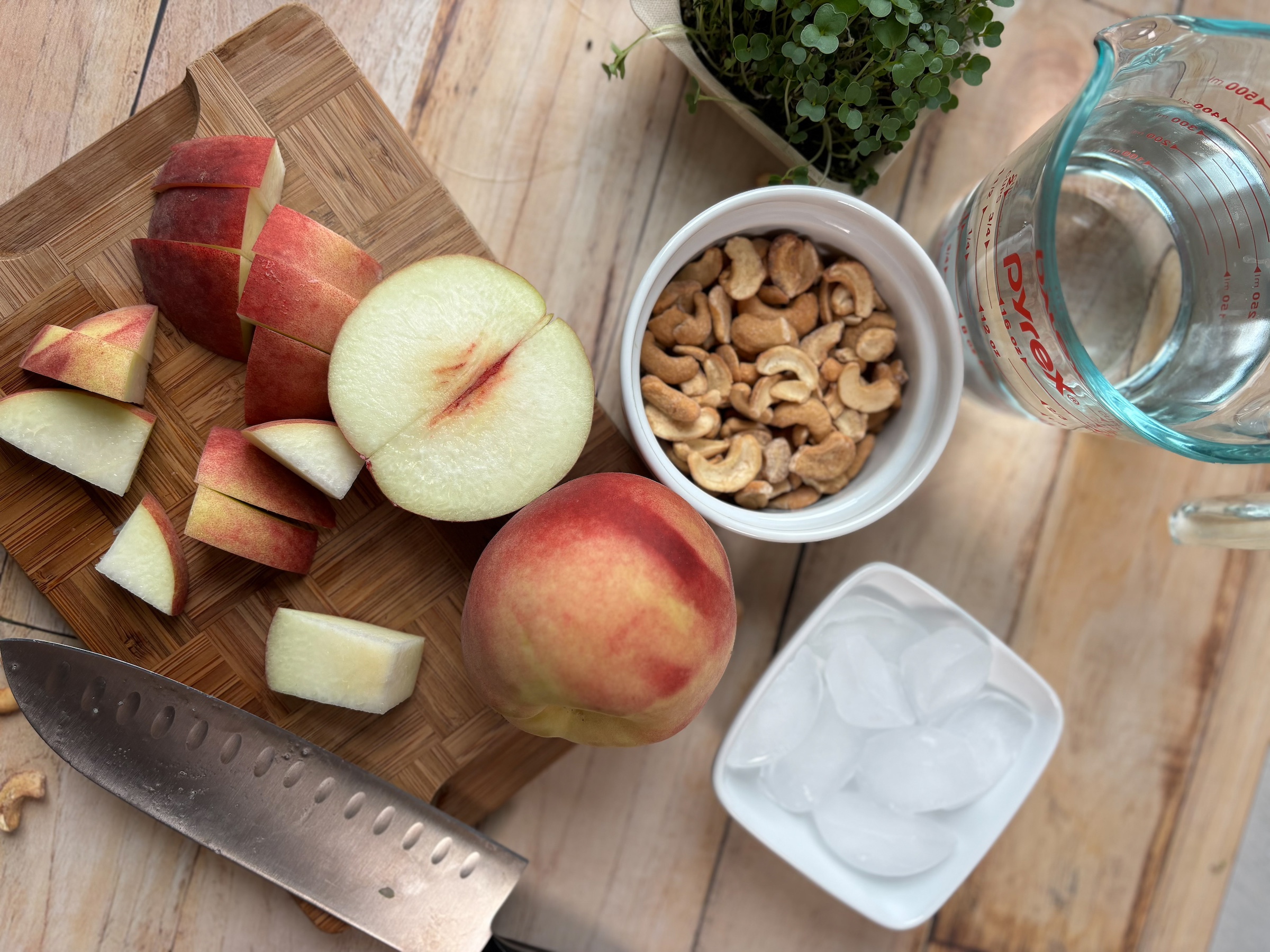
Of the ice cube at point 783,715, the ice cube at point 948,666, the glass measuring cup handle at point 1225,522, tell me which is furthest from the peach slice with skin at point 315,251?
the glass measuring cup handle at point 1225,522

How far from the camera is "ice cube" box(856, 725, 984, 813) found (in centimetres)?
91

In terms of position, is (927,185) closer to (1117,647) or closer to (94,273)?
(1117,647)

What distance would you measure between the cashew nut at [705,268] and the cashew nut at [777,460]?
0.57 ft

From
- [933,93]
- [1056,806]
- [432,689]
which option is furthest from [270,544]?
[1056,806]

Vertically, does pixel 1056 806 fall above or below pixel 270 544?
below

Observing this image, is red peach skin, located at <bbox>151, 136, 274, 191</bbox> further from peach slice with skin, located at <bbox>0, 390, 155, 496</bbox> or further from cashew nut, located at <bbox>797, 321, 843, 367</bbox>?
cashew nut, located at <bbox>797, 321, 843, 367</bbox>

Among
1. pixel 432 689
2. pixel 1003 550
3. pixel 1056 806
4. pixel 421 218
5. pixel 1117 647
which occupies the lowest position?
pixel 1056 806

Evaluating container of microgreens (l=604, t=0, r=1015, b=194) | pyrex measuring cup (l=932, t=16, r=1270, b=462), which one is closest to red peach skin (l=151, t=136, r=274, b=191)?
container of microgreens (l=604, t=0, r=1015, b=194)

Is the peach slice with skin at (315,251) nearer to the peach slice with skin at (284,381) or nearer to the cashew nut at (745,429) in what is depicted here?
the peach slice with skin at (284,381)

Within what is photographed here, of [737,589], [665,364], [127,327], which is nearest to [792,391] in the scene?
[665,364]

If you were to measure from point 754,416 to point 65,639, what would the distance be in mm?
764

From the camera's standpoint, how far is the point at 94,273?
849 mm

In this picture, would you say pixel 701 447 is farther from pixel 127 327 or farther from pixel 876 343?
pixel 127 327

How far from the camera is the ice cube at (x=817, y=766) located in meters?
0.92
